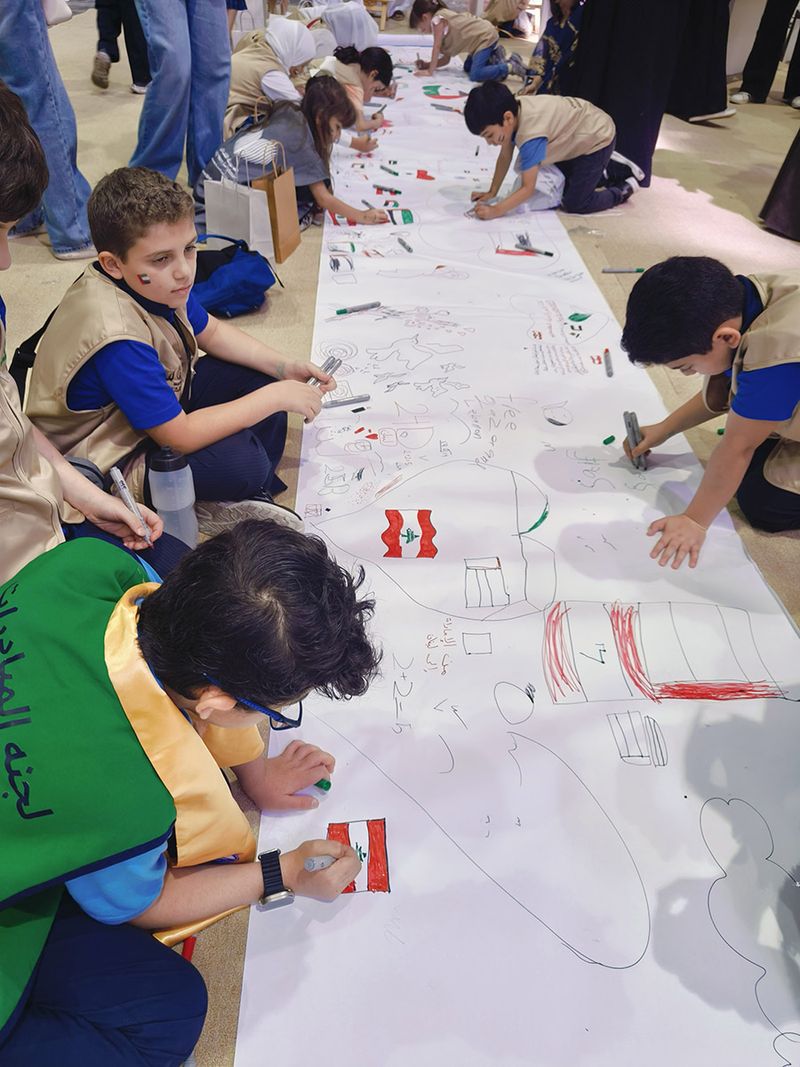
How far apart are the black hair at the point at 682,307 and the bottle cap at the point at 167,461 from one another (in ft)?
2.71

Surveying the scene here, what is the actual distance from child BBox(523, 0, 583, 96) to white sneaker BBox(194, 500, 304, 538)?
2.95 m

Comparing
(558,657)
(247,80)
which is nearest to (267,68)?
(247,80)

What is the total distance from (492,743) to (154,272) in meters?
0.95

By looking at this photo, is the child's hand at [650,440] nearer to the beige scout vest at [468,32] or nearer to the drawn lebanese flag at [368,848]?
the drawn lebanese flag at [368,848]

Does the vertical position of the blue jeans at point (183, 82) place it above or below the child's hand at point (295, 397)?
above

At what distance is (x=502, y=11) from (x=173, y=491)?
→ 19.5 feet

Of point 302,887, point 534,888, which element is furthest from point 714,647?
point 302,887

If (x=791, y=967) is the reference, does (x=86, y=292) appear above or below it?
above

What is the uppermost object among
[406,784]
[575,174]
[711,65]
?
[711,65]

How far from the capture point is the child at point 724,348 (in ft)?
4.38

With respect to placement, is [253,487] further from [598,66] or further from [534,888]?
[598,66]

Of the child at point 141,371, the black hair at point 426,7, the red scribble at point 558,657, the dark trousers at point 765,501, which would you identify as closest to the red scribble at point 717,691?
the red scribble at point 558,657

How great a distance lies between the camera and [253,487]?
1.55m

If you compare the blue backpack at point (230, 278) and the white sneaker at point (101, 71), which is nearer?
the blue backpack at point (230, 278)
